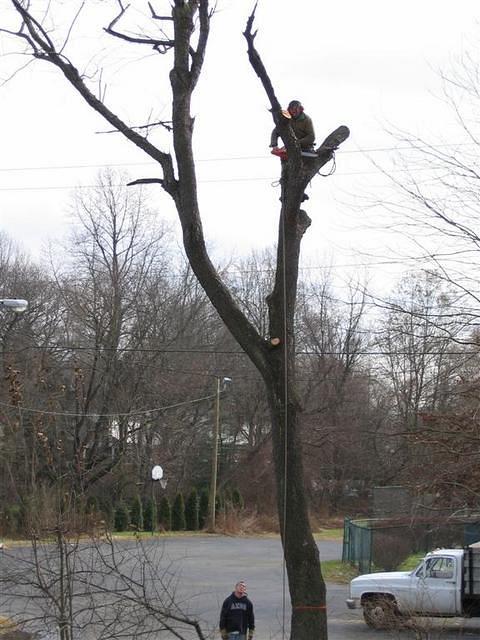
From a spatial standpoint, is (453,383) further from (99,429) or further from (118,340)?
(118,340)

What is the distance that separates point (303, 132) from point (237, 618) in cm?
917

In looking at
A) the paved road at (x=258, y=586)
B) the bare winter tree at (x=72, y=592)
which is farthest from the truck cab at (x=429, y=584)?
the bare winter tree at (x=72, y=592)

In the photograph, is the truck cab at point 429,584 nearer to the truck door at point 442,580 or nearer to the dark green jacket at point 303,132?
the truck door at point 442,580

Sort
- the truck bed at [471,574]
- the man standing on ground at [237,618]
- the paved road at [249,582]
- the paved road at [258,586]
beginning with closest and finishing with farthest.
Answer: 1. the man standing on ground at [237,618]
2. the paved road at [249,582]
3. the paved road at [258,586]
4. the truck bed at [471,574]

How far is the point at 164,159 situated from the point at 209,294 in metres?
1.16

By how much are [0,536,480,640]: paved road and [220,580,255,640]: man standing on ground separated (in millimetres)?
574

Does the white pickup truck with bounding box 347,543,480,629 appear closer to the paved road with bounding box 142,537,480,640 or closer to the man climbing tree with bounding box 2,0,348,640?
the paved road with bounding box 142,537,480,640

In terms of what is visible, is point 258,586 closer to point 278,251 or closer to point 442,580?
point 442,580

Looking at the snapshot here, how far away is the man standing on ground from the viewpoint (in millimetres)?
14938

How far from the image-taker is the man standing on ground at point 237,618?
49.0ft

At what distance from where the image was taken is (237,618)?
49.3 feet

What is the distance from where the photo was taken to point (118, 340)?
51625mm

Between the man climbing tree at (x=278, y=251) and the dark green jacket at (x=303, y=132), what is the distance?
0.13m

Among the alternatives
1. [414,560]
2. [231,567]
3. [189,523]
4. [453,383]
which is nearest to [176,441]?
[189,523]
